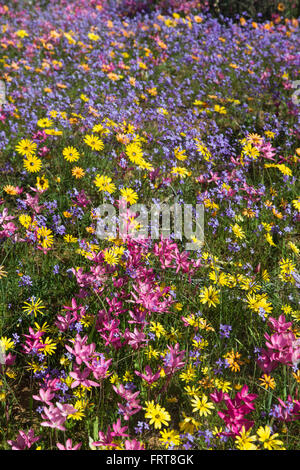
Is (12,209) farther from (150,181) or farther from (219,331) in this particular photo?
(219,331)

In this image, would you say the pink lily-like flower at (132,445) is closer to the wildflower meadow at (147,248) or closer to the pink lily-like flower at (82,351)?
the wildflower meadow at (147,248)

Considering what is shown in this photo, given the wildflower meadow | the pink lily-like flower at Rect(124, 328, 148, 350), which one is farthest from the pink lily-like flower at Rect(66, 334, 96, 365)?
the pink lily-like flower at Rect(124, 328, 148, 350)

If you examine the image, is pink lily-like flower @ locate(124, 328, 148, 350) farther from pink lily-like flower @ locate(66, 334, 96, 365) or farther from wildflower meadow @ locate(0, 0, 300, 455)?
pink lily-like flower @ locate(66, 334, 96, 365)

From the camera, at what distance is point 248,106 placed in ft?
19.7

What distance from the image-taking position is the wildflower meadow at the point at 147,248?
240cm

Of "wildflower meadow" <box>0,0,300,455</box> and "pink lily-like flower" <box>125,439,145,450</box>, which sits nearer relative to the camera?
"pink lily-like flower" <box>125,439,145,450</box>

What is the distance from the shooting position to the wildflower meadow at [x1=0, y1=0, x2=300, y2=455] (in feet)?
7.87

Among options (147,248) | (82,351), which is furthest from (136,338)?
(147,248)

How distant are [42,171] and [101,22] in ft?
18.3

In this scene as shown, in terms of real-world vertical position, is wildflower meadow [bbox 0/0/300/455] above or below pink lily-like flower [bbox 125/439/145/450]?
above

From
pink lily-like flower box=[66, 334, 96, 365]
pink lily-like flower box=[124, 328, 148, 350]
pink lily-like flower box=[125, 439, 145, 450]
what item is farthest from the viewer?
pink lily-like flower box=[124, 328, 148, 350]

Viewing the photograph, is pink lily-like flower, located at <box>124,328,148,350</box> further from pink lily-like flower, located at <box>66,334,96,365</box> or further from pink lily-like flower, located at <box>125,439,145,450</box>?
pink lily-like flower, located at <box>125,439,145,450</box>

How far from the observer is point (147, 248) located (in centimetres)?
318

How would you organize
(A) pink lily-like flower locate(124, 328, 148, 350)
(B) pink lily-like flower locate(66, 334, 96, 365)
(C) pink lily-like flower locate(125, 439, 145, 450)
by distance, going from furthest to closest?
(A) pink lily-like flower locate(124, 328, 148, 350) < (B) pink lily-like flower locate(66, 334, 96, 365) < (C) pink lily-like flower locate(125, 439, 145, 450)
